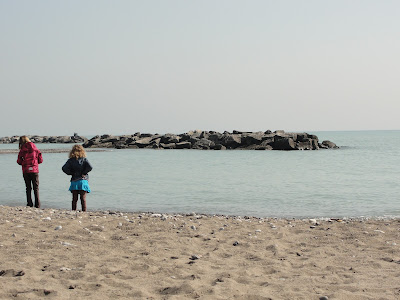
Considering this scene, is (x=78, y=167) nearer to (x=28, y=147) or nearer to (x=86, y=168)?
(x=86, y=168)

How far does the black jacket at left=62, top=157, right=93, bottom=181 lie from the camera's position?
13.2m

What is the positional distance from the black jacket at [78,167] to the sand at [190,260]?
2108 millimetres

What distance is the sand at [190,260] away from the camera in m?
6.13

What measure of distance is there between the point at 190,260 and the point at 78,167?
6669 millimetres

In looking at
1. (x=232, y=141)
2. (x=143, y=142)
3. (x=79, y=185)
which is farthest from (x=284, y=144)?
(x=79, y=185)

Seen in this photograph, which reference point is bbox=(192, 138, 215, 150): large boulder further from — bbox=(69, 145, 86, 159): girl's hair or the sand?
the sand

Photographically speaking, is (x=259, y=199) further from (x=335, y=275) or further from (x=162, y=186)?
(x=335, y=275)

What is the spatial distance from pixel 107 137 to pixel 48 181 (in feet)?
237

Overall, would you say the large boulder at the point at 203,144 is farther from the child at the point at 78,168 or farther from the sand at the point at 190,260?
the sand at the point at 190,260

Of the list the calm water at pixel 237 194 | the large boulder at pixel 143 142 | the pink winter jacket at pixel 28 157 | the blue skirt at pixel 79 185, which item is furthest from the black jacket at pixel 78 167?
the large boulder at pixel 143 142

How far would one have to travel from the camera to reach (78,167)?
1324cm

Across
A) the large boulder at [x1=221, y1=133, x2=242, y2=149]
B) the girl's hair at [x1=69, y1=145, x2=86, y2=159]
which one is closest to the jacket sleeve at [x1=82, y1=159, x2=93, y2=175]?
the girl's hair at [x1=69, y1=145, x2=86, y2=159]

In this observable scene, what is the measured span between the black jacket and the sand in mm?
2108

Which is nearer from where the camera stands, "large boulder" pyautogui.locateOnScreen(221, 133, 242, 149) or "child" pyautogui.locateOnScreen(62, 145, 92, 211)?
"child" pyautogui.locateOnScreen(62, 145, 92, 211)
